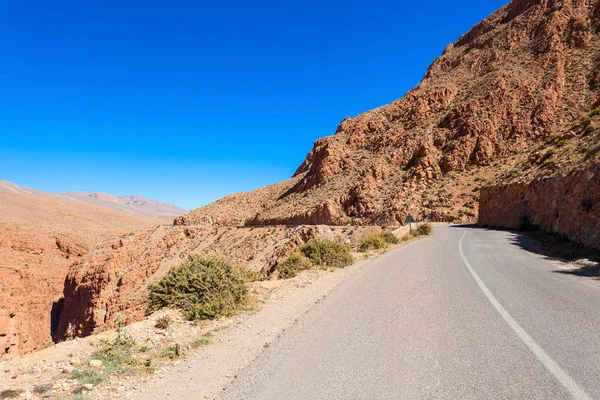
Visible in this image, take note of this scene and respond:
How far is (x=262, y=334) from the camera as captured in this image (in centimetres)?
611

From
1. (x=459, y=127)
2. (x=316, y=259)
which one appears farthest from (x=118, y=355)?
(x=459, y=127)

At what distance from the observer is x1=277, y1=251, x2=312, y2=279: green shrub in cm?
1259

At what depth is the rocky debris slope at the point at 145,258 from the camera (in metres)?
28.8

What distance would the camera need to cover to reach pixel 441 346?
4.84 meters

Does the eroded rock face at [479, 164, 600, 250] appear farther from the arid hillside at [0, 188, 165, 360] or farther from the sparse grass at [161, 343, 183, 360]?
the arid hillside at [0, 188, 165, 360]

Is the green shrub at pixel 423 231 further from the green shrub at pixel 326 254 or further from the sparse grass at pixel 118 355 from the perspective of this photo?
the sparse grass at pixel 118 355

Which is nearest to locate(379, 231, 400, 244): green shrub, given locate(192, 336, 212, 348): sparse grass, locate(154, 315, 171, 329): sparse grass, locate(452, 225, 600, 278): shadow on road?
locate(452, 225, 600, 278): shadow on road

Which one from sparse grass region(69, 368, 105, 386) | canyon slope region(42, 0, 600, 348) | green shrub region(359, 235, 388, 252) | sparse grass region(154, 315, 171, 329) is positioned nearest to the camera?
sparse grass region(69, 368, 105, 386)

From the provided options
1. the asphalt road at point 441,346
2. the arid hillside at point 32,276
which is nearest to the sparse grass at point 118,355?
the asphalt road at point 441,346

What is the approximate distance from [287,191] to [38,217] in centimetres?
6174

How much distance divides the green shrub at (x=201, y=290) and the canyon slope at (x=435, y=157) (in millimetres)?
17567

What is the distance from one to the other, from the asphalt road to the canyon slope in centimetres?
1913

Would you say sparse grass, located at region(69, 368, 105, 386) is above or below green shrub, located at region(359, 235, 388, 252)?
below

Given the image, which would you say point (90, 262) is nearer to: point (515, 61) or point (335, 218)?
point (335, 218)
